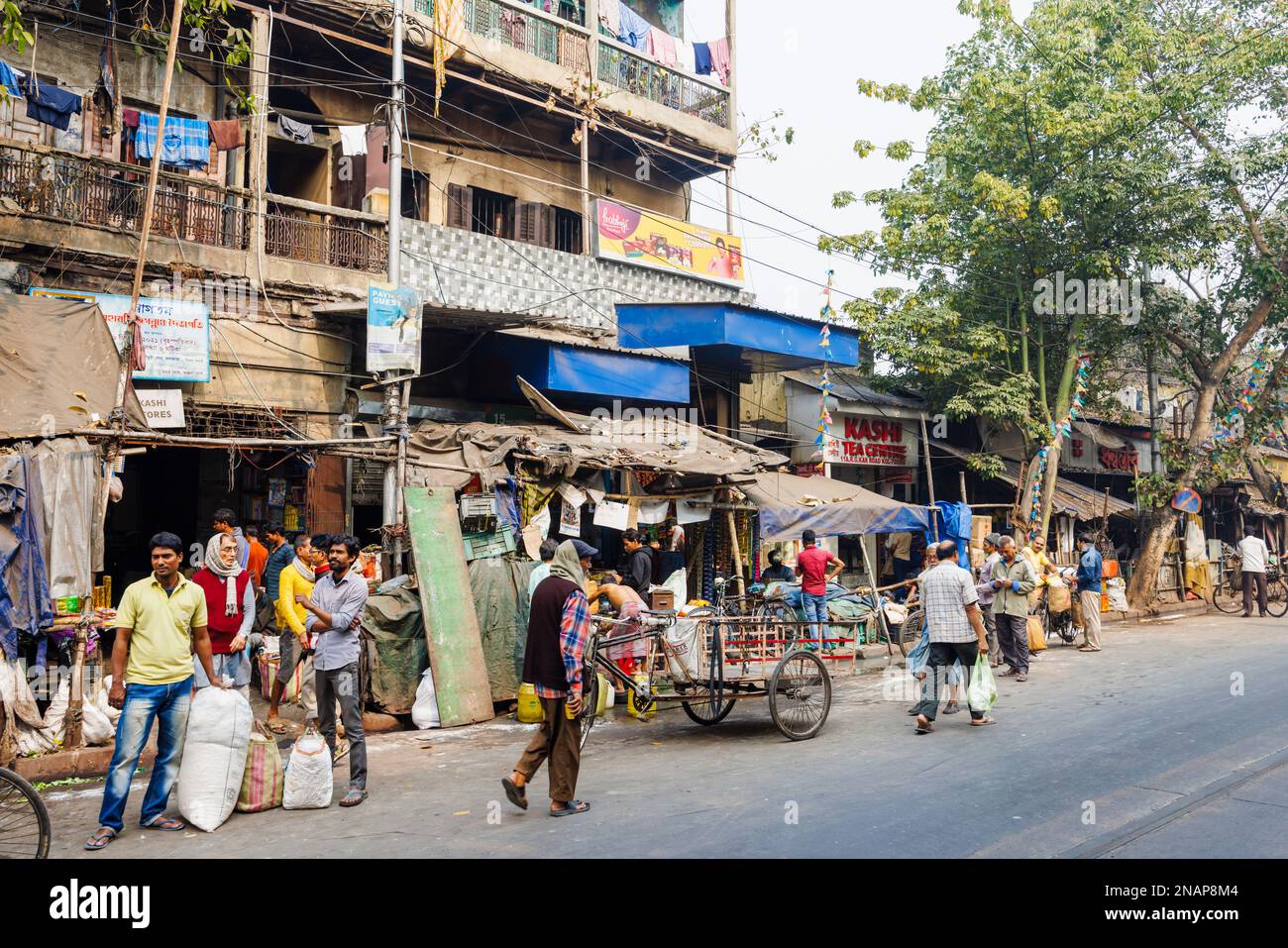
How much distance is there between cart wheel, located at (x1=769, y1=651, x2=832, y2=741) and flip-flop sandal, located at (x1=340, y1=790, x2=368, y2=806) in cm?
350

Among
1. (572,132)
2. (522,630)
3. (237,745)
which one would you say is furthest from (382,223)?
(237,745)

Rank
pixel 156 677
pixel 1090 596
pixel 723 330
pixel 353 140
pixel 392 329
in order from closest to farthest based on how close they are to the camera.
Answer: pixel 156 677
pixel 392 329
pixel 353 140
pixel 1090 596
pixel 723 330

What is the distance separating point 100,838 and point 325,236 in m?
10.0

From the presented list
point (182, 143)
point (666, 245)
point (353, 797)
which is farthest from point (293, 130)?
point (353, 797)

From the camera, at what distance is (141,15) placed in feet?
39.9

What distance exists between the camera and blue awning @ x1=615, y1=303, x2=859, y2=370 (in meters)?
15.7

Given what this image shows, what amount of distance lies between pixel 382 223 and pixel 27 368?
6.15 meters

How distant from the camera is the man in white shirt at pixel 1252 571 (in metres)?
19.7

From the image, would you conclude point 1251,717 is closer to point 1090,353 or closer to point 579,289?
point 579,289

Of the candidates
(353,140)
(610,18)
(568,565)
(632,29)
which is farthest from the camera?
(632,29)

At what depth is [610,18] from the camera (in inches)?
711

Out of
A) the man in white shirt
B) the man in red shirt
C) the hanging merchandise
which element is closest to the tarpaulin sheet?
the man in red shirt

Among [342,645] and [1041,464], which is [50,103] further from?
[1041,464]

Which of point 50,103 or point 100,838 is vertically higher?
point 50,103
